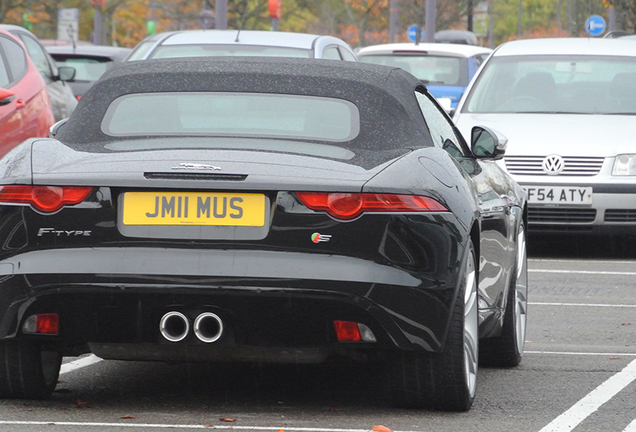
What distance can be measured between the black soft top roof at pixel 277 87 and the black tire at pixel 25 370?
0.78 metres

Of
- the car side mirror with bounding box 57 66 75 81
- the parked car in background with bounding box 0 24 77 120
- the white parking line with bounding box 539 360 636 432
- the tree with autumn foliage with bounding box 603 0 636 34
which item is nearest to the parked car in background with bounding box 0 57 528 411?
the white parking line with bounding box 539 360 636 432

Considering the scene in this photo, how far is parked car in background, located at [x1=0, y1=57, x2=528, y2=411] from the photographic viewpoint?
507cm

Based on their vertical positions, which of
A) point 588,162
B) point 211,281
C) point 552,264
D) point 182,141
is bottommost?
point 552,264

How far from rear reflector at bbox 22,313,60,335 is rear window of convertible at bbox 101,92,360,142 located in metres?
0.79

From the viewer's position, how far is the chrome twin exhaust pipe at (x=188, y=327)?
514cm

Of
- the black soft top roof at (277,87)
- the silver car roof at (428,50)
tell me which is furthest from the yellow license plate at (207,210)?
the silver car roof at (428,50)

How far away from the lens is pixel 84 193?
5.13m

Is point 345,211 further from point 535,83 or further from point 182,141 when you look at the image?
point 535,83

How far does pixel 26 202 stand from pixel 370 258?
1188 millimetres

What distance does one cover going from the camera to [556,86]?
13.5 m

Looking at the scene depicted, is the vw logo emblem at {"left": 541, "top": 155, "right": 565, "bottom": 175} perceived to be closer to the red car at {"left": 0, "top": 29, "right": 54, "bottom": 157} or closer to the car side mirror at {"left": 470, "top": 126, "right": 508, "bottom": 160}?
the red car at {"left": 0, "top": 29, "right": 54, "bottom": 157}

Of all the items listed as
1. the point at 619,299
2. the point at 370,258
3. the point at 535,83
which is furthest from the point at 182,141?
the point at 535,83

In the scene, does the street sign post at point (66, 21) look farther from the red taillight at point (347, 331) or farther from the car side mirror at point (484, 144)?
the red taillight at point (347, 331)

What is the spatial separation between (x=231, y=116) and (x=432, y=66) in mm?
15461
